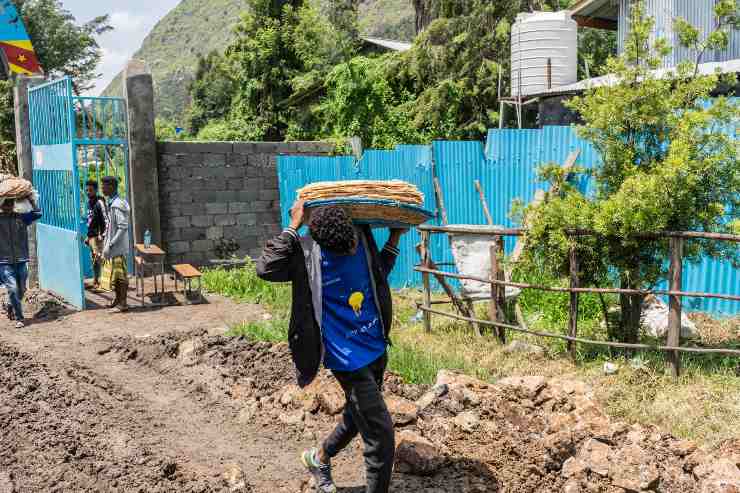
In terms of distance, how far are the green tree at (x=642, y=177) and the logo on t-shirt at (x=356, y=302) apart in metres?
3.14

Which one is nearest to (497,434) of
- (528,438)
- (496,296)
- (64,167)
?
(528,438)

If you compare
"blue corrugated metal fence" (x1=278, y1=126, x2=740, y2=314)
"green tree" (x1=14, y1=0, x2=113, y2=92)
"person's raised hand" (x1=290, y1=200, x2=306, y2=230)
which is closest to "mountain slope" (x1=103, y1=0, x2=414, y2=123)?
"green tree" (x1=14, y1=0, x2=113, y2=92)

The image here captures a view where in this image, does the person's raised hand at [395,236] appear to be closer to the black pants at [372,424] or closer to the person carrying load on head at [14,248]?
the black pants at [372,424]

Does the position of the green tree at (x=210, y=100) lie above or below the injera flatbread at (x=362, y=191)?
above

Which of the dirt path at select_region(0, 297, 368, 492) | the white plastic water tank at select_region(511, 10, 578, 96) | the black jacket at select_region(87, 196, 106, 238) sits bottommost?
the dirt path at select_region(0, 297, 368, 492)

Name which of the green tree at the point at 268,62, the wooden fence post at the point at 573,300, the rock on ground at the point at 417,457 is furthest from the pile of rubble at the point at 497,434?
the green tree at the point at 268,62

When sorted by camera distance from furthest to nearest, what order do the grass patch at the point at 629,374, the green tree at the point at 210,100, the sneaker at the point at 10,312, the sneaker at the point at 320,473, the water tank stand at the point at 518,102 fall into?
the green tree at the point at 210,100 < the water tank stand at the point at 518,102 < the sneaker at the point at 10,312 < the grass patch at the point at 629,374 < the sneaker at the point at 320,473

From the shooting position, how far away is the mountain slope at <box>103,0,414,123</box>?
70500 mm

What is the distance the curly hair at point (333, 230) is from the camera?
3.72m

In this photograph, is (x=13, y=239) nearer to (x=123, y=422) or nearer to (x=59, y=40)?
(x=123, y=422)

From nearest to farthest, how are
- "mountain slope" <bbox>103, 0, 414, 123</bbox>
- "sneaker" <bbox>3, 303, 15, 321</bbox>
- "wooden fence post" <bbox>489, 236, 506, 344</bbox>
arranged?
"wooden fence post" <bbox>489, 236, 506, 344</bbox> < "sneaker" <bbox>3, 303, 15, 321</bbox> < "mountain slope" <bbox>103, 0, 414, 123</bbox>

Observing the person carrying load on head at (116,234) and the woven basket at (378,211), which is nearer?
the woven basket at (378,211)

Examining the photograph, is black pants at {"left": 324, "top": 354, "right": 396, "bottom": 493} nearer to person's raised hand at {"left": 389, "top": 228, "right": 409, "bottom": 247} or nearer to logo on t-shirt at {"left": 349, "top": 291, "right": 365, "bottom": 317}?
logo on t-shirt at {"left": 349, "top": 291, "right": 365, "bottom": 317}

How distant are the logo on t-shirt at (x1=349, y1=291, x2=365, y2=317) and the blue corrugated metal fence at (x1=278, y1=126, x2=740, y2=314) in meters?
4.53
